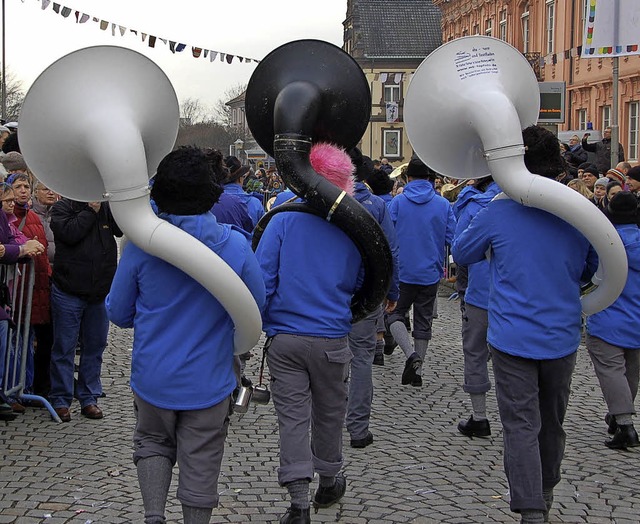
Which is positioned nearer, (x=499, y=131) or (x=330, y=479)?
(x=499, y=131)

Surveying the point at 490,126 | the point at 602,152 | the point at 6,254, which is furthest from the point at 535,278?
the point at 602,152

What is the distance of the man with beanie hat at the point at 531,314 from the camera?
4559 mm

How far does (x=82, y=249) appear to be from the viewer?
269 inches

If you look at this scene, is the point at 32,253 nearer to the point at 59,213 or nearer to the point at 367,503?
the point at 59,213

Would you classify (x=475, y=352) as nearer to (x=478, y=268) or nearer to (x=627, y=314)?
(x=478, y=268)

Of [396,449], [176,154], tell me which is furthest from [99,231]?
[176,154]

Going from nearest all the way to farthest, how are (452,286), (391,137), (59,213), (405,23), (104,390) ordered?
(59,213) → (104,390) → (452,286) → (391,137) → (405,23)

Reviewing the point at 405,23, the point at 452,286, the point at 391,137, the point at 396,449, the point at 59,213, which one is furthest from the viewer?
the point at 405,23

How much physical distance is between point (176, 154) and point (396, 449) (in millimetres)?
2997

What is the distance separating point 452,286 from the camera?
15.8m

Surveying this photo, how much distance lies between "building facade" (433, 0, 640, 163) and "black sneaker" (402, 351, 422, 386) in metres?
17.7

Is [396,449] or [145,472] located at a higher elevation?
[145,472]

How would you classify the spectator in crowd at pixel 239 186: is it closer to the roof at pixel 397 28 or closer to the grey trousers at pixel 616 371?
the grey trousers at pixel 616 371

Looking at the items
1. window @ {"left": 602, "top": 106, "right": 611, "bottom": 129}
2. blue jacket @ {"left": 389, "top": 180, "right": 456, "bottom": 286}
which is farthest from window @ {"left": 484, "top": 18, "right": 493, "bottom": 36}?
blue jacket @ {"left": 389, "top": 180, "right": 456, "bottom": 286}
